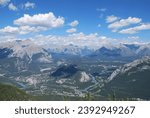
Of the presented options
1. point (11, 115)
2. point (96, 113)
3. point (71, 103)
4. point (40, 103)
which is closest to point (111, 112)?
point (96, 113)

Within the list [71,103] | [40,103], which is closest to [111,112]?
[71,103]

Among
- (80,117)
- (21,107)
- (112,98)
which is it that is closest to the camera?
(80,117)

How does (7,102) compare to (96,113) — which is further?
(7,102)

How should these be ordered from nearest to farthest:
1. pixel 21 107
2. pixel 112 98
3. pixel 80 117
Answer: pixel 80 117 → pixel 21 107 → pixel 112 98

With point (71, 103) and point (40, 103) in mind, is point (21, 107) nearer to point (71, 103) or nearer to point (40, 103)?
point (40, 103)

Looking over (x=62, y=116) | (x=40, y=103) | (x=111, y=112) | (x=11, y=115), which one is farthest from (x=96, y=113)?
(x=11, y=115)

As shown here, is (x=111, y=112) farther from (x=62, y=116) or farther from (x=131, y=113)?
(x=62, y=116)

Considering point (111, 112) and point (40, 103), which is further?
point (40, 103)
